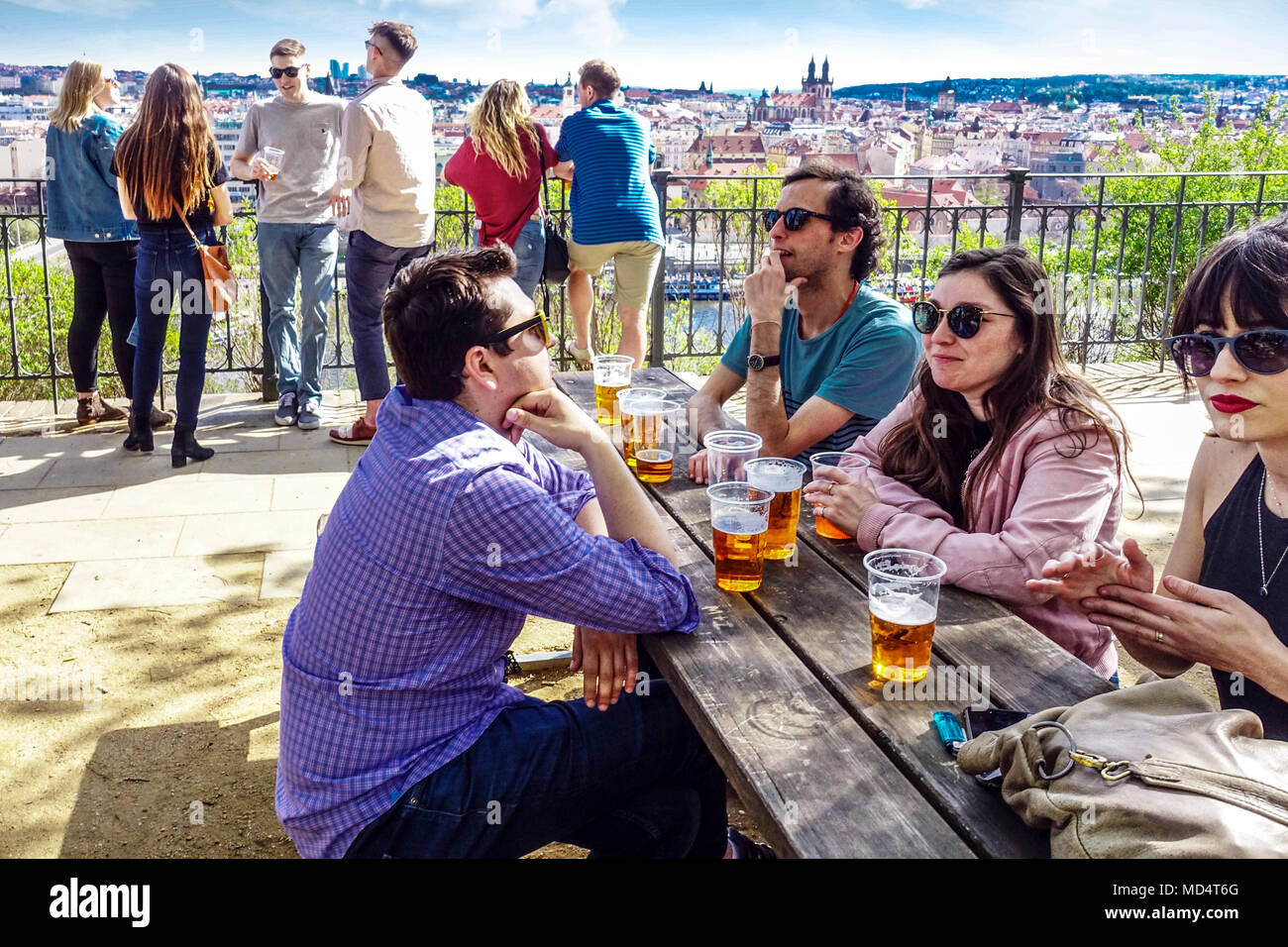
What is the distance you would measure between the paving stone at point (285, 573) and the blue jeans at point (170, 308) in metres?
1.41

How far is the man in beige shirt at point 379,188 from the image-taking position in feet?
17.0

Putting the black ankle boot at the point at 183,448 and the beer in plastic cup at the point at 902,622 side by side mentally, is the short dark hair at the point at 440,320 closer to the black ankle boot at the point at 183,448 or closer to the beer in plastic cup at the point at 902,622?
the beer in plastic cup at the point at 902,622

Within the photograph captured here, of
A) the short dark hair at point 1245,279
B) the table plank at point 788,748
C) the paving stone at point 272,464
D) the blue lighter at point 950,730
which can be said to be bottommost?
the paving stone at point 272,464

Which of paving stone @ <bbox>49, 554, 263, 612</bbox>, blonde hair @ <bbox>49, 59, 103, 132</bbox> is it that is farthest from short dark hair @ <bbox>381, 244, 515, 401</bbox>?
blonde hair @ <bbox>49, 59, 103, 132</bbox>

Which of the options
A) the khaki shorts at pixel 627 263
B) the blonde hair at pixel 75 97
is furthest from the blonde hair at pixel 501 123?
the blonde hair at pixel 75 97

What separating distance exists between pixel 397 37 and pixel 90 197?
5.63ft

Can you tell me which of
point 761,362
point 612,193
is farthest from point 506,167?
point 761,362

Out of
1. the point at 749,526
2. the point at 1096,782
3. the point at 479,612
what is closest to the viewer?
the point at 1096,782

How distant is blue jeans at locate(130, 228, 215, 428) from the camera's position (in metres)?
4.99

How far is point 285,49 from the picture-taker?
532 cm
